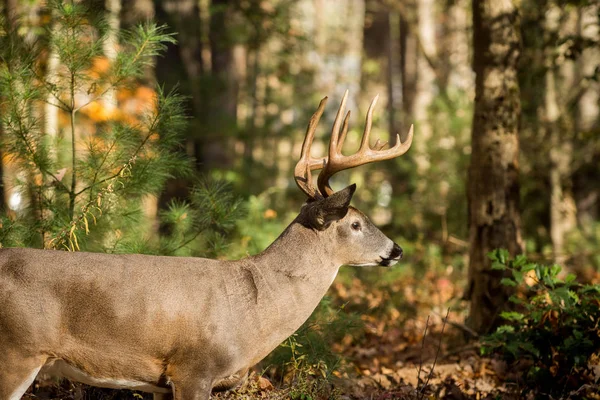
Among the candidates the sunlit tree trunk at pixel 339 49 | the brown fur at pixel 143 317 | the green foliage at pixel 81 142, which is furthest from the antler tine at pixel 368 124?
the sunlit tree trunk at pixel 339 49

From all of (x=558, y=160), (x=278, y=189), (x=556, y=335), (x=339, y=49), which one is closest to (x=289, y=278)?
(x=556, y=335)

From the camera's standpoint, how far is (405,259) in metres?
13.5

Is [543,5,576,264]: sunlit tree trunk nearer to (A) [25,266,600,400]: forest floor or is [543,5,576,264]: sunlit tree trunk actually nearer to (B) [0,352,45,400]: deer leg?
(A) [25,266,600,400]: forest floor

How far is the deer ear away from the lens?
16.3 ft

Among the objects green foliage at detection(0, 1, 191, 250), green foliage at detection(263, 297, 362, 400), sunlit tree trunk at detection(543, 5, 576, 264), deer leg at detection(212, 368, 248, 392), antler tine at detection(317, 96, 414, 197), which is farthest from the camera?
sunlit tree trunk at detection(543, 5, 576, 264)

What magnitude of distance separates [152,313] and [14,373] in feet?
2.80

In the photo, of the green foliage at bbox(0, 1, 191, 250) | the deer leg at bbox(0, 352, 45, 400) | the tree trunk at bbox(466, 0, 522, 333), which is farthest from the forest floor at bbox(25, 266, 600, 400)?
the green foliage at bbox(0, 1, 191, 250)

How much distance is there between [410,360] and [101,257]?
424cm

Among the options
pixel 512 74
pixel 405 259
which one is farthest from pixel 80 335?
pixel 405 259

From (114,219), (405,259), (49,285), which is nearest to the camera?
(49,285)

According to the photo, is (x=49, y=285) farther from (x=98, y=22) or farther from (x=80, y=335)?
(x=98, y=22)

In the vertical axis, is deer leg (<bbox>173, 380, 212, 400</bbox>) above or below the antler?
below

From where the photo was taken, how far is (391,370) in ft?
23.9

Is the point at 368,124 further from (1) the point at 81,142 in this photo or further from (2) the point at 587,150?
(2) the point at 587,150
